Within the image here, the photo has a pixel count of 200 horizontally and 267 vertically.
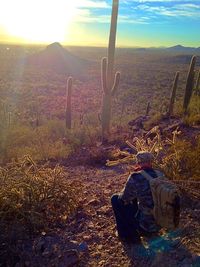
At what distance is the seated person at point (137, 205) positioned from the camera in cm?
532

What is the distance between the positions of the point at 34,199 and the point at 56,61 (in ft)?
188

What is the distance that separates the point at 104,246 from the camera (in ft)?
18.6

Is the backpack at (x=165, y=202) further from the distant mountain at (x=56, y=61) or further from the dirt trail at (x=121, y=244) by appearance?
the distant mountain at (x=56, y=61)

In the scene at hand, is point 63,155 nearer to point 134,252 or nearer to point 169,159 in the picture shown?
point 169,159

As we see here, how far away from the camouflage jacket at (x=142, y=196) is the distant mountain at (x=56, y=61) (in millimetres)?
51842

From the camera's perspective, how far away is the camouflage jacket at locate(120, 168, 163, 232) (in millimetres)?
5309

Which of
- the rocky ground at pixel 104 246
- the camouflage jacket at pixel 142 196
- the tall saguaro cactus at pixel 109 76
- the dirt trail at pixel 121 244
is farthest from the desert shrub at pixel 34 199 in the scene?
the tall saguaro cactus at pixel 109 76

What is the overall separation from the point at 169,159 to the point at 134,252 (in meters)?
2.25

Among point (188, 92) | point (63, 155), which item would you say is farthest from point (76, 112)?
point (63, 155)

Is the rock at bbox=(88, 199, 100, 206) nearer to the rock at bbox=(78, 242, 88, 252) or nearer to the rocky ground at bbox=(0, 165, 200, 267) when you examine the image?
the rocky ground at bbox=(0, 165, 200, 267)

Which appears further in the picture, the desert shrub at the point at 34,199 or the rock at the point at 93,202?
A: the rock at the point at 93,202

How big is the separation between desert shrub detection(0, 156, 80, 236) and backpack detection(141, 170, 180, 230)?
5.43 ft

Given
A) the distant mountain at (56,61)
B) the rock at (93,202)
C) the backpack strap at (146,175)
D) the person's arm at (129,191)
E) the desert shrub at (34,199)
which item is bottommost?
the distant mountain at (56,61)

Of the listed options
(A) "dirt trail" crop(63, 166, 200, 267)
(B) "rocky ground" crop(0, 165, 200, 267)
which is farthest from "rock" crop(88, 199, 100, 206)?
(B) "rocky ground" crop(0, 165, 200, 267)
